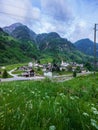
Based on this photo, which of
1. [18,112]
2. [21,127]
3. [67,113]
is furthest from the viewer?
[67,113]

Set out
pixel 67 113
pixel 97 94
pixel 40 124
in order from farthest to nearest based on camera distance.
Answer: pixel 97 94, pixel 67 113, pixel 40 124

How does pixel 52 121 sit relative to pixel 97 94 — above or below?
above

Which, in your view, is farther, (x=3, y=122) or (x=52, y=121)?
(x=52, y=121)

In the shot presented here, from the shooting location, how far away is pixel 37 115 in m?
3.21

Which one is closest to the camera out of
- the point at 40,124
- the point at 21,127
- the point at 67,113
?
the point at 21,127

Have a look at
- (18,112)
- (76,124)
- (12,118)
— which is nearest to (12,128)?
(12,118)

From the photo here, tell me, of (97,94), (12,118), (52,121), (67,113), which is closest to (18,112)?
(12,118)

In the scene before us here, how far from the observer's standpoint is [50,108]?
368 cm

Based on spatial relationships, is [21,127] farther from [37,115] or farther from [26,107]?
[26,107]

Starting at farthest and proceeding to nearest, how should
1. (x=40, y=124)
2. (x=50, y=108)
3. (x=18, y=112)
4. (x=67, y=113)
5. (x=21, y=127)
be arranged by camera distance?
(x=50, y=108)
(x=67, y=113)
(x=18, y=112)
(x=40, y=124)
(x=21, y=127)

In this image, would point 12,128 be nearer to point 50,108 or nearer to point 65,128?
point 65,128

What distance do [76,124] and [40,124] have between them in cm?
53

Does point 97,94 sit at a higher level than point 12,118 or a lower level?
lower

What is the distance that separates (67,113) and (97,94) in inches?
328
